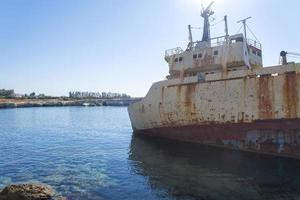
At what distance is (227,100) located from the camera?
67.6 feet

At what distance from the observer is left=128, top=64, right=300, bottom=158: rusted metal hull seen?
18.4 meters

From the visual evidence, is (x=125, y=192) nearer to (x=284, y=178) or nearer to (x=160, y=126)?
(x=284, y=178)

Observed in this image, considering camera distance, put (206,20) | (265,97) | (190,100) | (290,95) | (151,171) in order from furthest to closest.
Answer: (206,20) < (190,100) < (265,97) < (290,95) < (151,171)

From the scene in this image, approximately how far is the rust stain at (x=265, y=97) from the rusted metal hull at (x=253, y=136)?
49 centimetres

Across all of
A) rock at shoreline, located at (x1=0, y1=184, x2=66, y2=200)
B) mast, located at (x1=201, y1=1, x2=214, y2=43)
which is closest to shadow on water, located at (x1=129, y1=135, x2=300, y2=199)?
rock at shoreline, located at (x1=0, y1=184, x2=66, y2=200)

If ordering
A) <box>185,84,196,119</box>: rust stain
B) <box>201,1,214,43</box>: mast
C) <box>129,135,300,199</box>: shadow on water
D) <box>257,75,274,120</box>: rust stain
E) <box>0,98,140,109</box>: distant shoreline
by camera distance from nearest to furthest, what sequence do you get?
1. <box>129,135,300,199</box>: shadow on water
2. <box>257,75,274,120</box>: rust stain
3. <box>185,84,196,119</box>: rust stain
4. <box>201,1,214,43</box>: mast
5. <box>0,98,140,109</box>: distant shoreline

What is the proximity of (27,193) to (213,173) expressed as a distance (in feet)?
30.3

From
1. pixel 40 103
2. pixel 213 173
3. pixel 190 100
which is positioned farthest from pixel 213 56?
pixel 40 103

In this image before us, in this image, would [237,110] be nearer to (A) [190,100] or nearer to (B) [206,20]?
(A) [190,100]

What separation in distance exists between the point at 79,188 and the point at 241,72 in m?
12.4

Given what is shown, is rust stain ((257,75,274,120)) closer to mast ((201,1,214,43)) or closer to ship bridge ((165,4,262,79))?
ship bridge ((165,4,262,79))

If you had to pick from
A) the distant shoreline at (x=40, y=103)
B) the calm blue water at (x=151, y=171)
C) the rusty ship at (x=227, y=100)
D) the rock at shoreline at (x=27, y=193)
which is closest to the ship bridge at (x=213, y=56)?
the rusty ship at (x=227, y=100)

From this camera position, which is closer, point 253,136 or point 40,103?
point 253,136

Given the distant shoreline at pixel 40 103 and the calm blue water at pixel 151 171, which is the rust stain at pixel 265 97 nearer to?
the calm blue water at pixel 151 171
